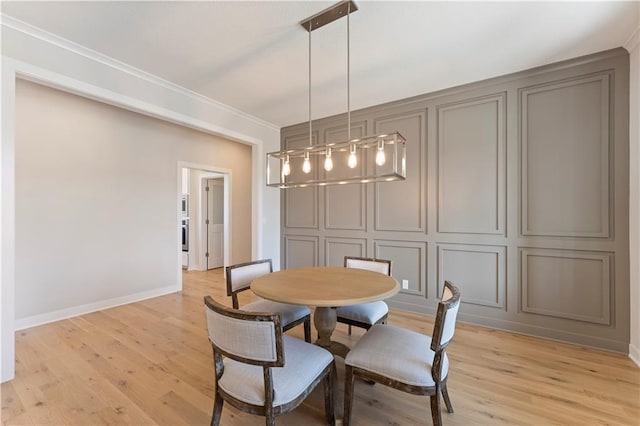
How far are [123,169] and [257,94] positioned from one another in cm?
209

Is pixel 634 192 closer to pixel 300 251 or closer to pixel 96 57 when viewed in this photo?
pixel 300 251

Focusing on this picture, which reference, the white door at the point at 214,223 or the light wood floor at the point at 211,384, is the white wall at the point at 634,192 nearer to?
the light wood floor at the point at 211,384

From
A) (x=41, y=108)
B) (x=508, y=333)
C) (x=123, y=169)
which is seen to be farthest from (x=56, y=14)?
(x=508, y=333)

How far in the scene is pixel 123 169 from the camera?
374 centimetres

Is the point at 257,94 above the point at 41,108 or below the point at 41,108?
above

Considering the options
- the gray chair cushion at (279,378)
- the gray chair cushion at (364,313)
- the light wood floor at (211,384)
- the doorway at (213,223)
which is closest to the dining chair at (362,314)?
the gray chair cushion at (364,313)

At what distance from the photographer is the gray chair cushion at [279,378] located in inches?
51.3

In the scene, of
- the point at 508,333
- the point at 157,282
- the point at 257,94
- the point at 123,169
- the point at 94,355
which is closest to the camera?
the point at 94,355

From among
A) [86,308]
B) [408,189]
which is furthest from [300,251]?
[86,308]

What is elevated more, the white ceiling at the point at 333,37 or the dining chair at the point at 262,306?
the white ceiling at the point at 333,37

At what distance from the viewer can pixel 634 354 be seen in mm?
2352

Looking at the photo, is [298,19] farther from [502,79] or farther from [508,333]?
[508,333]

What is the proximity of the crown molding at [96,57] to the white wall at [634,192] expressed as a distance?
4068 millimetres

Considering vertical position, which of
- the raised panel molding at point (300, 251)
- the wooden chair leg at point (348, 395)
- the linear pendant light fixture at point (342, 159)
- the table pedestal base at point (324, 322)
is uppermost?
the linear pendant light fixture at point (342, 159)
